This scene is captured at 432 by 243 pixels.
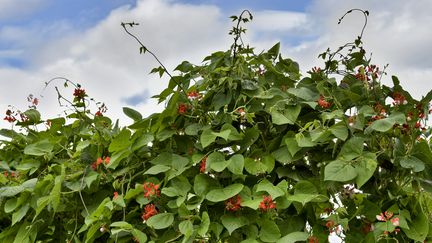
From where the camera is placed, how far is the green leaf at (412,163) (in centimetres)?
193

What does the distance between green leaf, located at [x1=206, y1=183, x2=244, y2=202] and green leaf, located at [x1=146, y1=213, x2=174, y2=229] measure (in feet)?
0.53

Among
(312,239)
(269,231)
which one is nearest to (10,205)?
(269,231)

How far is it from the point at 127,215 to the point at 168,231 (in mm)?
192

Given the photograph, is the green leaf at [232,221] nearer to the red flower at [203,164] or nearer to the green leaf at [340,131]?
the red flower at [203,164]

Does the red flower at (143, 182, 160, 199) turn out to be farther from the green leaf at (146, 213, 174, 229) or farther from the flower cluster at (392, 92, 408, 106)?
the flower cluster at (392, 92, 408, 106)

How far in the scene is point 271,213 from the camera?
2.00 m

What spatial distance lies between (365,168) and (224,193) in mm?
463

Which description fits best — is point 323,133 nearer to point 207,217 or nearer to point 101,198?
point 207,217

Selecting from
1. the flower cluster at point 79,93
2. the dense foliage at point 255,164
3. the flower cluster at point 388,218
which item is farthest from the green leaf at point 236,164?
the flower cluster at point 79,93

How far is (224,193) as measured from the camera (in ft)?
6.34

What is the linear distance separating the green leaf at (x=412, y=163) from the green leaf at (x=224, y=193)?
545mm

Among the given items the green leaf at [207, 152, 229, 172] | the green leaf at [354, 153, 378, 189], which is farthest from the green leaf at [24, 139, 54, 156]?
the green leaf at [354, 153, 378, 189]

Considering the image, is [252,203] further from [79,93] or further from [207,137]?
[79,93]

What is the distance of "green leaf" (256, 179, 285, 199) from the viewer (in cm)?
187
